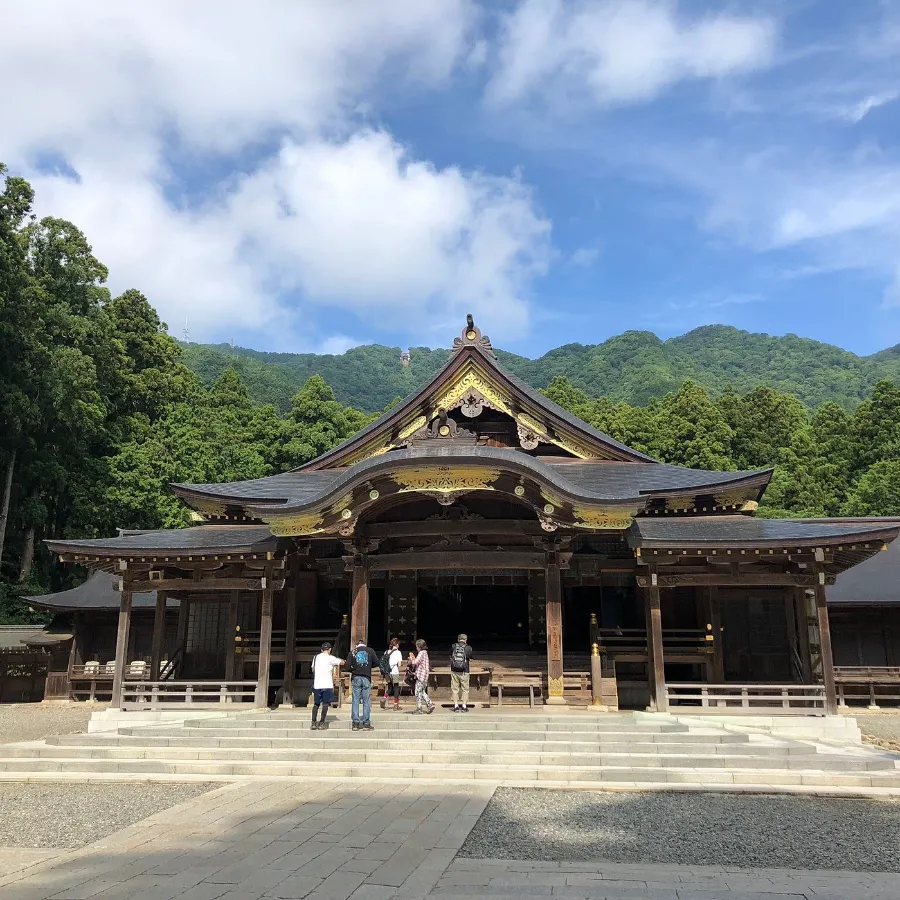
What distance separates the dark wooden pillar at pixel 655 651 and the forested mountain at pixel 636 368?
2069 inches

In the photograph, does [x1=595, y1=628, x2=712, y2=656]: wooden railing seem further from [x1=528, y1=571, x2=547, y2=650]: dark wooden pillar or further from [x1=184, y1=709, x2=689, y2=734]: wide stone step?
[x1=184, y1=709, x2=689, y2=734]: wide stone step

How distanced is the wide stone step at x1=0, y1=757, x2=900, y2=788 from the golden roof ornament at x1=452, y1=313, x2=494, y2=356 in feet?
33.5

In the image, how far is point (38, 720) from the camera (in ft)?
65.6

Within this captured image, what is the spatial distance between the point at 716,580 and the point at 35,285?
2952cm

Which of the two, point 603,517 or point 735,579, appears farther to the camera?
point 735,579

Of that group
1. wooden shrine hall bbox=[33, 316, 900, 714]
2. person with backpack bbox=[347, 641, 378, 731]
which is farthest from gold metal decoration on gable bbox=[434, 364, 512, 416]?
person with backpack bbox=[347, 641, 378, 731]

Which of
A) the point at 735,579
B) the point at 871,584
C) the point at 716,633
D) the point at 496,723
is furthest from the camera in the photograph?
the point at 871,584

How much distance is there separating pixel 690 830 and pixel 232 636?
1285 cm

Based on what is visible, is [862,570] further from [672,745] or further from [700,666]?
[672,745]

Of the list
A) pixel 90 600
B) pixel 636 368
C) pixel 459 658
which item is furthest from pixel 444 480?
pixel 636 368

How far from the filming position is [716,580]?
15172 mm

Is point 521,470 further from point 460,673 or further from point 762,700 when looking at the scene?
point 762,700

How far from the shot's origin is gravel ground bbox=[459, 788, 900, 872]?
6.55m

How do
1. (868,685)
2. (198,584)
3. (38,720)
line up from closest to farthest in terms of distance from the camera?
1. (198,584)
2. (38,720)
3. (868,685)
